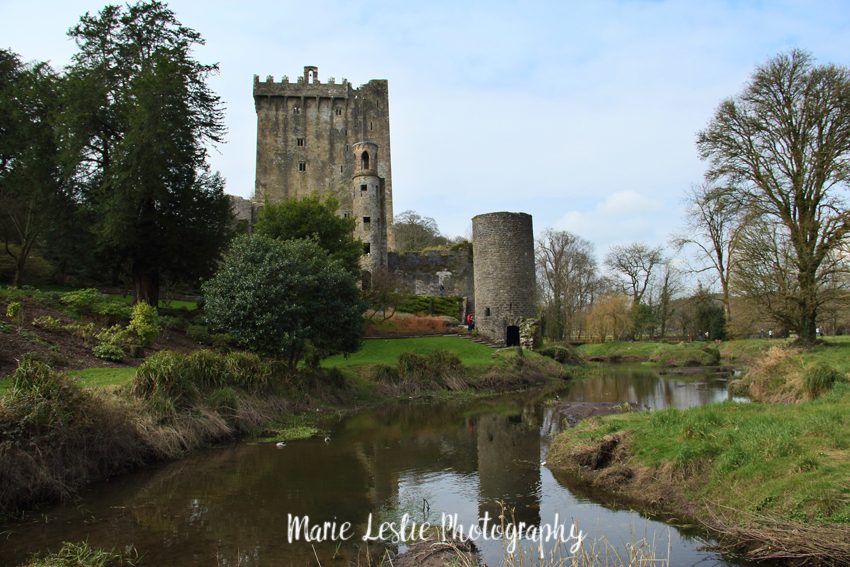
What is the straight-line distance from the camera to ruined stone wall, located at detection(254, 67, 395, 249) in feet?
163

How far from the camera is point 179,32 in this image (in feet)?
81.6

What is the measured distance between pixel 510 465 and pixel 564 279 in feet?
130

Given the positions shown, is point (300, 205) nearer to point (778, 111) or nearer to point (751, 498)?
point (778, 111)

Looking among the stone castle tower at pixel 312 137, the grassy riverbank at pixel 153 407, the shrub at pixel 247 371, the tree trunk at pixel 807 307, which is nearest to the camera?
the grassy riverbank at pixel 153 407

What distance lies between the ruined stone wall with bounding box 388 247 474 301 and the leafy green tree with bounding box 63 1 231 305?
18.7 metres

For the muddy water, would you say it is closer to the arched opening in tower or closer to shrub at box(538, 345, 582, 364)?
shrub at box(538, 345, 582, 364)

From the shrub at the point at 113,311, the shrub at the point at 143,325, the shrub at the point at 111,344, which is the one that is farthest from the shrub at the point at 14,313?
the shrub at the point at 113,311

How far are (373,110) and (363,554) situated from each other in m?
49.1

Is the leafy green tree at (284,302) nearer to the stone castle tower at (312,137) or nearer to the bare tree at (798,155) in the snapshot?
the bare tree at (798,155)

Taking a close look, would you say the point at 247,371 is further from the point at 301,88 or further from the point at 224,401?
the point at 301,88

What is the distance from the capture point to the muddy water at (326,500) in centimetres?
685

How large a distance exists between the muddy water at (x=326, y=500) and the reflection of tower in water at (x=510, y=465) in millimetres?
31

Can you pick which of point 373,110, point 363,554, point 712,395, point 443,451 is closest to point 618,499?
point 363,554

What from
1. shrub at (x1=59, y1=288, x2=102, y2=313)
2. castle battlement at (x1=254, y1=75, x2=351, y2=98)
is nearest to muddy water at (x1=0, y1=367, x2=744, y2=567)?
shrub at (x1=59, y1=288, x2=102, y2=313)
